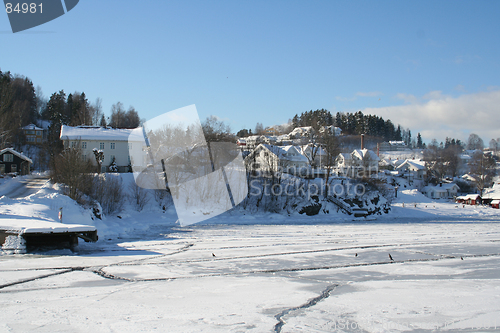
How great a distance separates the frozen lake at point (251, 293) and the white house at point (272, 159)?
36.1 m

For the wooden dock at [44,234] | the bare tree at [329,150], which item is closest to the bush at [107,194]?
the wooden dock at [44,234]

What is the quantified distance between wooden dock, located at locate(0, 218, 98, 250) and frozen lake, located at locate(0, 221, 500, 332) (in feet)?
2.79

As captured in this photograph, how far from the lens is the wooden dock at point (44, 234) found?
1193 centimetres

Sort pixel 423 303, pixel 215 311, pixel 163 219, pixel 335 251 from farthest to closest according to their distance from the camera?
pixel 163 219
pixel 335 251
pixel 423 303
pixel 215 311

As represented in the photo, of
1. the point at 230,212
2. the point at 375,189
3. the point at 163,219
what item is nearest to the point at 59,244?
the point at 163,219

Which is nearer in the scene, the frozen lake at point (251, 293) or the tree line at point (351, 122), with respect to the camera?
the frozen lake at point (251, 293)

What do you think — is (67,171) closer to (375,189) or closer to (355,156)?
(375,189)

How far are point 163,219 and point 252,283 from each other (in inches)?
1027

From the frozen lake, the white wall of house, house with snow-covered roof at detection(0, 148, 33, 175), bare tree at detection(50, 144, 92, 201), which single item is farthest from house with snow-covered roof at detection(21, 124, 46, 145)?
the frozen lake

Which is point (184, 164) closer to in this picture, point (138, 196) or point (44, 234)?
point (138, 196)

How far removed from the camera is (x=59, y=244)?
43.1ft

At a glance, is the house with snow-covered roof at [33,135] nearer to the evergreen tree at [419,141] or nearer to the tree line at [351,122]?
the tree line at [351,122]

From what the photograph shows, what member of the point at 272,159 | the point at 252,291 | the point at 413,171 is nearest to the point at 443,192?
the point at 413,171

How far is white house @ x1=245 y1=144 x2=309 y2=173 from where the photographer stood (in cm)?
4888
